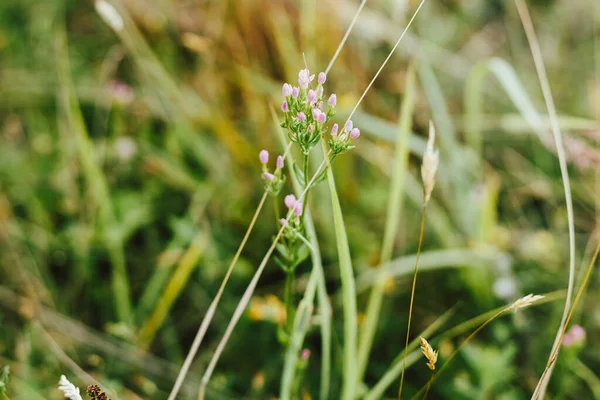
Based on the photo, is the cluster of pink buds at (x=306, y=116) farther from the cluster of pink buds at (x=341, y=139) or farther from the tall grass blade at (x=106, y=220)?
the tall grass blade at (x=106, y=220)

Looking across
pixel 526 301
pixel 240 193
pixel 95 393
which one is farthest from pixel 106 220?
pixel 526 301

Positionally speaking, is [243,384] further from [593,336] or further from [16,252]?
[593,336]

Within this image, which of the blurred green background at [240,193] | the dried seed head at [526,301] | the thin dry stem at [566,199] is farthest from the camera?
the blurred green background at [240,193]

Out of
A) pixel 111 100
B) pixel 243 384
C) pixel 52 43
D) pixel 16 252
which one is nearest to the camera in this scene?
pixel 243 384

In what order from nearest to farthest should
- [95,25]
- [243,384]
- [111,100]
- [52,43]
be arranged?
[243,384] → [111,100] → [52,43] → [95,25]

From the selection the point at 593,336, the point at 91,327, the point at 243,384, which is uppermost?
the point at 593,336

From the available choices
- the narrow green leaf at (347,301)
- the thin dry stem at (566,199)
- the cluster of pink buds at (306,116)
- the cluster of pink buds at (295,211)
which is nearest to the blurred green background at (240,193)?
the thin dry stem at (566,199)

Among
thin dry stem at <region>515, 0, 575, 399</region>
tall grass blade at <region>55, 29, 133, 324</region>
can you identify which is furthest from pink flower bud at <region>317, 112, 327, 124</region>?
tall grass blade at <region>55, 29, 133, 324</region>

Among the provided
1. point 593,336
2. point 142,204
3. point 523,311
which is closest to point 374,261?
point 523,311

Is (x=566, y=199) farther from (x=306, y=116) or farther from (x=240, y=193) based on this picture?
(x=240, y=193)
